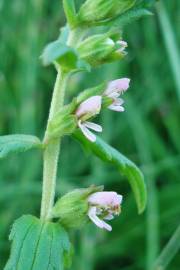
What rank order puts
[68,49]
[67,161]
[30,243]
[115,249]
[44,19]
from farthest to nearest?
[44,19]
[67,161]
[115,249]
[30,243]
[68,49]

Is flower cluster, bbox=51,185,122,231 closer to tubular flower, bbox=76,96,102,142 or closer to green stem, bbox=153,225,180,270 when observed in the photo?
tubular flower, bbox=76,96,102,142

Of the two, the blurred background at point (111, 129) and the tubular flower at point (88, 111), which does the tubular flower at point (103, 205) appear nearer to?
the tubular flower at point (88, 111)

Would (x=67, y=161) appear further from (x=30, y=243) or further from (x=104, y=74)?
(x=30, y=243)

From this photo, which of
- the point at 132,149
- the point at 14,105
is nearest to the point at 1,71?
the point at 14,105

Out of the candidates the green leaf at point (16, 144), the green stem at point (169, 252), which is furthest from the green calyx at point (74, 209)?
the green stem at point (169, 252)

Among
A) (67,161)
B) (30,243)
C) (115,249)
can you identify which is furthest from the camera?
(67,161)

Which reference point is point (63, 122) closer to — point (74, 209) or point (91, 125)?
point (91, 125)
